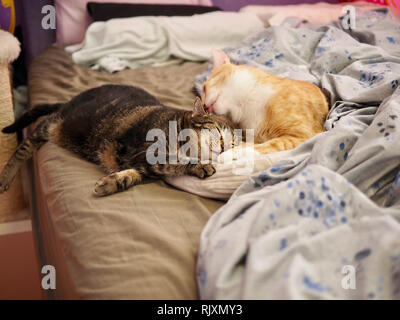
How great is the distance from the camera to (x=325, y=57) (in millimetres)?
1497

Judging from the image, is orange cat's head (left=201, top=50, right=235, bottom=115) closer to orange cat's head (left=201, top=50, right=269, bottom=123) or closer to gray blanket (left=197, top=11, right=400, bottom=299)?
orange cat's head (left=201, top=50, right=269, bottom=123)

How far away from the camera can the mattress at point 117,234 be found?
60 centimetres

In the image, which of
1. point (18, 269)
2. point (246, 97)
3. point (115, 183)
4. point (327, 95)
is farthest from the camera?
point (18, 269)

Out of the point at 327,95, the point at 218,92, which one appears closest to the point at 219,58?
the point at 218,92

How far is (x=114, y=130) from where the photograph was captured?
1112 millimetres

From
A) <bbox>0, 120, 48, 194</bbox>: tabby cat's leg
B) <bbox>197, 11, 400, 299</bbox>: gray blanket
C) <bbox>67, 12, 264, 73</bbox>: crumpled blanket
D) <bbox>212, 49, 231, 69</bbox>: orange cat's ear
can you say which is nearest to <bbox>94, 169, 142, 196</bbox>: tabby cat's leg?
<bbox>197, 11, 400, 299</bbox>: gray blanket

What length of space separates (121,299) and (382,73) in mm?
1095

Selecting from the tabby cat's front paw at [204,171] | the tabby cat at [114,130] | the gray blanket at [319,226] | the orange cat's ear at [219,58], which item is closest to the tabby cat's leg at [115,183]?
the tabby cat at [114,130]

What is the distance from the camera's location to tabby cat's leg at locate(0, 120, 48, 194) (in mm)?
1282

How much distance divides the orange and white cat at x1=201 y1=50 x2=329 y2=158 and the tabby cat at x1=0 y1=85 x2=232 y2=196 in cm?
16

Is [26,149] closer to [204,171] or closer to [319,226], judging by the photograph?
[204,171]

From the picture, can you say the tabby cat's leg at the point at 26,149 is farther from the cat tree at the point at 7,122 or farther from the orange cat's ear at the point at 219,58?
the orange cat's ear at the point at 219,58

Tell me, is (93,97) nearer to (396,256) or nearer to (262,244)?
(262,244)

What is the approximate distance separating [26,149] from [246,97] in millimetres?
867
